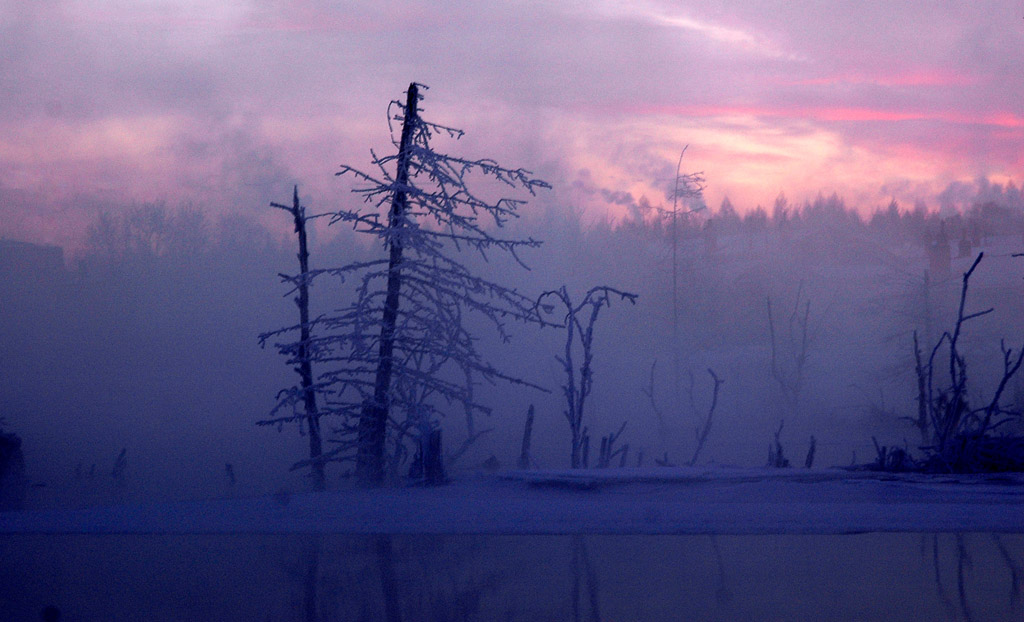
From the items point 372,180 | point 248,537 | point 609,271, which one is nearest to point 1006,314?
point 609,271

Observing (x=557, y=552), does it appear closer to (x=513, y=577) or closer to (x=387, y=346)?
(x=513, y=577)

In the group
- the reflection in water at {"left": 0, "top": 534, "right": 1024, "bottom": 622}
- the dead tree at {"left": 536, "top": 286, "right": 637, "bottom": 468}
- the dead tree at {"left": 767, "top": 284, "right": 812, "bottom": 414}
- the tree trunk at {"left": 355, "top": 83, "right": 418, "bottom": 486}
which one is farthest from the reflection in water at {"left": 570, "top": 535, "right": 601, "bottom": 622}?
the dead tree at {"left": 767, "top": 284, "right": 812, "bottom": 414}

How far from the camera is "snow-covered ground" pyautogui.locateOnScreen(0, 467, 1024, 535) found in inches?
269

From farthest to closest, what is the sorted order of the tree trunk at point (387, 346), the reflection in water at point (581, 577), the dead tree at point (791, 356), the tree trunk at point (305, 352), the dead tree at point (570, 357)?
the dead tree at point (791, 356) < the tree trunk at point (305, 352) < the dead tree at point (570, 357) < the tree trunk at point (387, 346) < the reflection in water at point (581, 577)

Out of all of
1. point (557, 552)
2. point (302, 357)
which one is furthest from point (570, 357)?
point (557, 552)

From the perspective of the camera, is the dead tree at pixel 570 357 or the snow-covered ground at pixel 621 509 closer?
the snow-covered ground at pixel 621 509

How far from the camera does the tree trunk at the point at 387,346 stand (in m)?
12.6

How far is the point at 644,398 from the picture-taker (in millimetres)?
42188

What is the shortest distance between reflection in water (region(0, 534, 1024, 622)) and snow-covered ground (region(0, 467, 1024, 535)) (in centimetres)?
A: 24

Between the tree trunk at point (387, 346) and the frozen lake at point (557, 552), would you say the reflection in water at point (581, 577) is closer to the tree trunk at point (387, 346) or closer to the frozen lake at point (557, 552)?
the frozen lake at point (557, 552)

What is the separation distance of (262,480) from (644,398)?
22.1 metres

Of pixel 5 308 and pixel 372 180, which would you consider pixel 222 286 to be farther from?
pixel 372 180

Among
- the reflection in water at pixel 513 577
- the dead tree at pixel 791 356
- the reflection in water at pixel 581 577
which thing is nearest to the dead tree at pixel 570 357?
the reflection in water at pixel 581 577

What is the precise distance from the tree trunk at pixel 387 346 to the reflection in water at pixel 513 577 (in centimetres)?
635
